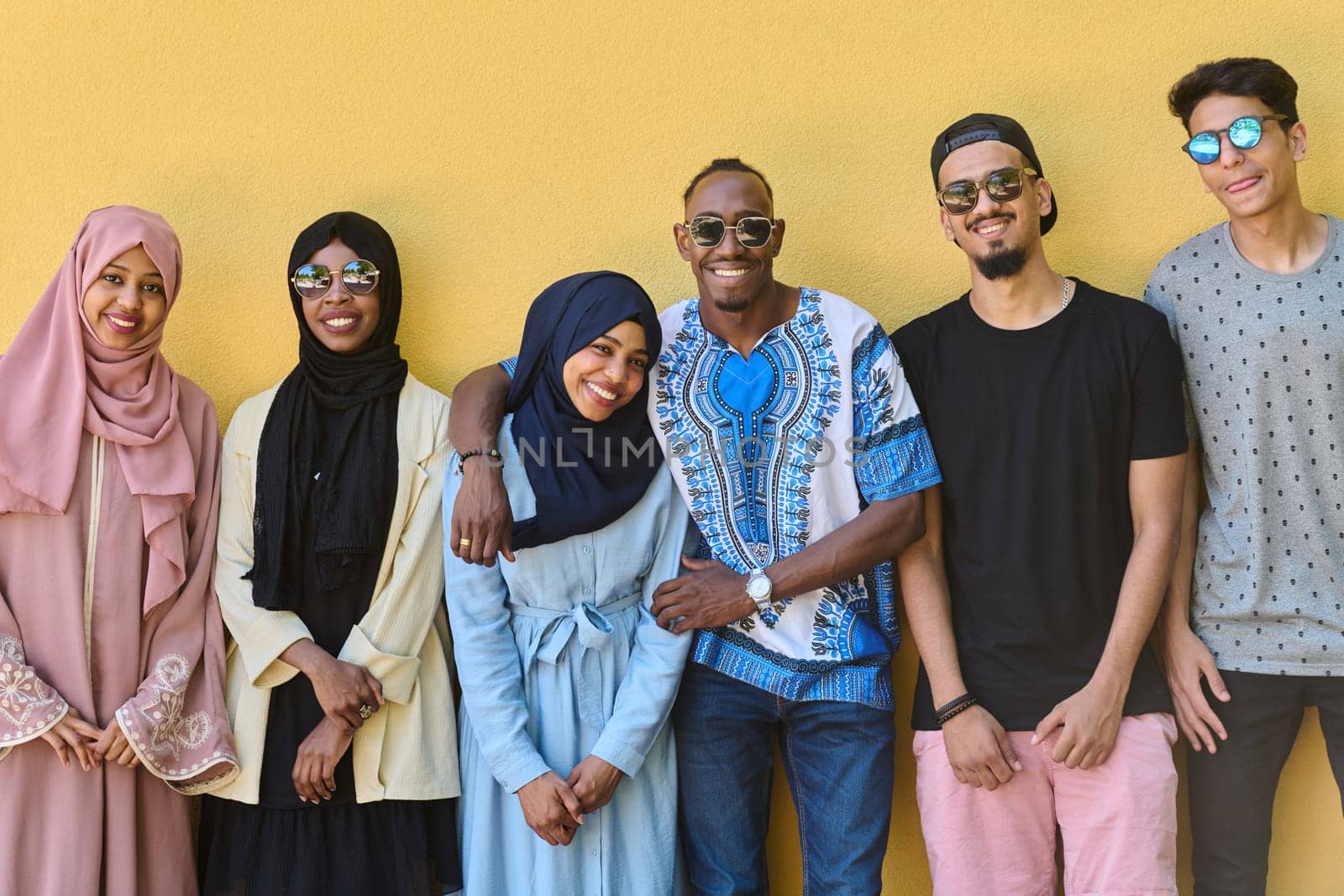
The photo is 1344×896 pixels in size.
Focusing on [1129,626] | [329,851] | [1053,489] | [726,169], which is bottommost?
[329,851]

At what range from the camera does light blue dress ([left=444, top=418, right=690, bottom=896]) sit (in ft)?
9.50

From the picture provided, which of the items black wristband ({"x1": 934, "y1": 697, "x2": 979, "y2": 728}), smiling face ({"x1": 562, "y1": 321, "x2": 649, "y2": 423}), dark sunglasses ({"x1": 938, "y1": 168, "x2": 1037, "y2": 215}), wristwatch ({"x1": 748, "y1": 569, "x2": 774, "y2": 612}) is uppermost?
dark sunglasses ({"x1": 938, "y1": 168, "x2": 1037, "y2": 215})

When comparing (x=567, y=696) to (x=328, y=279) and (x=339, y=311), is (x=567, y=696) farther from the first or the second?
(x=328, y=279)

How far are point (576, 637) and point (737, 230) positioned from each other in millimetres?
1199

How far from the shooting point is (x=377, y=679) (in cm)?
307

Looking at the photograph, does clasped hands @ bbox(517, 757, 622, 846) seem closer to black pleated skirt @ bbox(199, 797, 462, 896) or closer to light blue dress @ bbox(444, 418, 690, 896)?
light blue dress @ bbox(444, 418, 690, 896)

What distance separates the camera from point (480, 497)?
9.41ft

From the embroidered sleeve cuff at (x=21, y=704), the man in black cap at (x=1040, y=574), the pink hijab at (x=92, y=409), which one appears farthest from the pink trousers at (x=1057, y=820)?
the embroidered sleeve cuff at (x=21, y=704)

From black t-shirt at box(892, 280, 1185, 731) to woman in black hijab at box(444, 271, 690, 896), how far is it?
2.72 feet

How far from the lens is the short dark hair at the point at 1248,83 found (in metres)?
3.00

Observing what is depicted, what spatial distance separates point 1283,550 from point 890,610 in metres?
1.06

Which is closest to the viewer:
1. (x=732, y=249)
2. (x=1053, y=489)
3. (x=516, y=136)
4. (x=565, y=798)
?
(x=565, y=798)

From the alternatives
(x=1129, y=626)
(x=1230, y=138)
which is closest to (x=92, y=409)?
(x=1129, y=626)

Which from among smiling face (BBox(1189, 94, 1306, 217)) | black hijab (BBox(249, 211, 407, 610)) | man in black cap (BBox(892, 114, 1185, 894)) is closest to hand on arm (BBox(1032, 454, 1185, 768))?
man in black cap (BBox(892, 114, 1185, 894))
